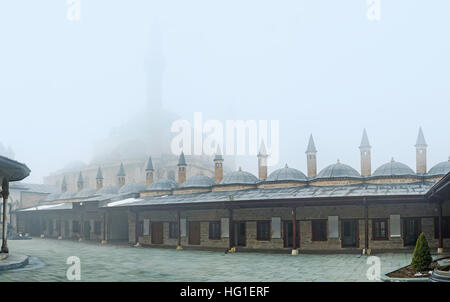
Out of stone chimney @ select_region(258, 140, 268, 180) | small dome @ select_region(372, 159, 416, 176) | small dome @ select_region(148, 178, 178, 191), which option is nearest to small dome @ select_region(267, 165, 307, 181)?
small dome @ select_region(372, 159, 416, 176)

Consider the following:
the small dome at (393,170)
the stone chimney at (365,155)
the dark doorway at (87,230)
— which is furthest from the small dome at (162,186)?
the small dome at (393,170)

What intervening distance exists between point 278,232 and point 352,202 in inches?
184

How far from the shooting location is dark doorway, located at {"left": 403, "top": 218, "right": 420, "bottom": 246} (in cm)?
2320

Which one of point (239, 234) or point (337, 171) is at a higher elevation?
point (337, 171)

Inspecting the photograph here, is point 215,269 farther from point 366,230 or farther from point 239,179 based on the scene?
point 239,179

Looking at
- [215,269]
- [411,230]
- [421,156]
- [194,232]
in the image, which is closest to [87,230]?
[194,232]

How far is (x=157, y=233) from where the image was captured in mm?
31266

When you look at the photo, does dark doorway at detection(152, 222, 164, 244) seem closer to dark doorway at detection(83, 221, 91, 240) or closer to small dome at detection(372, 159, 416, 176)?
dark doorway at detection(83, 221, 91, 240)

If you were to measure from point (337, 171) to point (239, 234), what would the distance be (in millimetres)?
9536

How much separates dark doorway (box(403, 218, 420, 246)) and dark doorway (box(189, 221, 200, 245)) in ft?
38.9

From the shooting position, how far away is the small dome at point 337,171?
106 feet

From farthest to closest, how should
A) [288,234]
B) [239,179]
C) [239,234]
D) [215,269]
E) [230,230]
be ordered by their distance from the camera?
[239,179]
[239,234]
[230,230]
[288,234]
[215,269]
